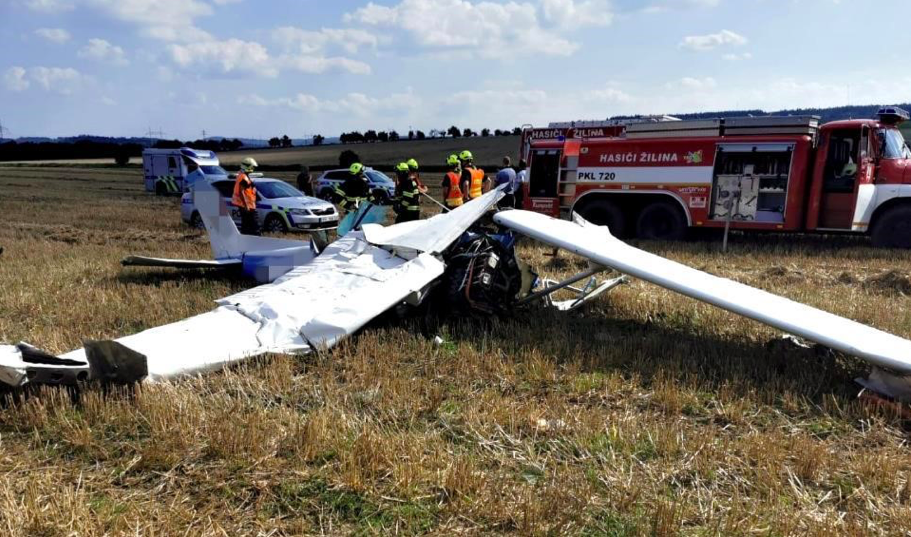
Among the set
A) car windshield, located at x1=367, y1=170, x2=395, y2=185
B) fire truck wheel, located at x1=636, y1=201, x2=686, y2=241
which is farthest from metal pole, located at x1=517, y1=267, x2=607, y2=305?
car windshield, located at x1=367, y1=170, x2=395, y2=185

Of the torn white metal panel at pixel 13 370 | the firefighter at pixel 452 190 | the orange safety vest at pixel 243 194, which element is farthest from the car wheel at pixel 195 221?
the torn white metal panel at pixel 13 370

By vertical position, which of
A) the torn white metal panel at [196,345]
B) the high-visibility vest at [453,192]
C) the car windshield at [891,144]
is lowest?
the torn white metal panel at [196,345]

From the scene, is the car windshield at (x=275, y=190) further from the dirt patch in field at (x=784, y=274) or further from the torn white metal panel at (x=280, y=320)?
the dirt patch in field at (x=784, y=274)

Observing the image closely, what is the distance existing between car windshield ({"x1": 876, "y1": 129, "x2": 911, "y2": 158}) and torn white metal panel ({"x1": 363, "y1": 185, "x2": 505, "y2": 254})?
7.12 meters

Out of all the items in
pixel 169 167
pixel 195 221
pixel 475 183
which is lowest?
pixel 195 221

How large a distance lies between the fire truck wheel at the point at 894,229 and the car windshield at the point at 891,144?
83 centimetres

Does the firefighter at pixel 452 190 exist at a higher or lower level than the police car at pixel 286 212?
higher

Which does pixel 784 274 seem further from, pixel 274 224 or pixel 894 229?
pixel 274 224

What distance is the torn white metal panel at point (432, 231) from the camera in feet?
17.3

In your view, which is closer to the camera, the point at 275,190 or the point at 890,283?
the point at 890,283

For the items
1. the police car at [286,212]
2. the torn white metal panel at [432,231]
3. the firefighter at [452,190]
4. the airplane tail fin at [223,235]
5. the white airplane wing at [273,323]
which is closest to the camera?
the white airplane wing at [273,323]

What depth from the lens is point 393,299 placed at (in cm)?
444

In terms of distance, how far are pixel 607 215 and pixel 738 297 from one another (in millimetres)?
7665

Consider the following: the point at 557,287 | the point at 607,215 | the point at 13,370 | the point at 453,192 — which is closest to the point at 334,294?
the point at 557,287
